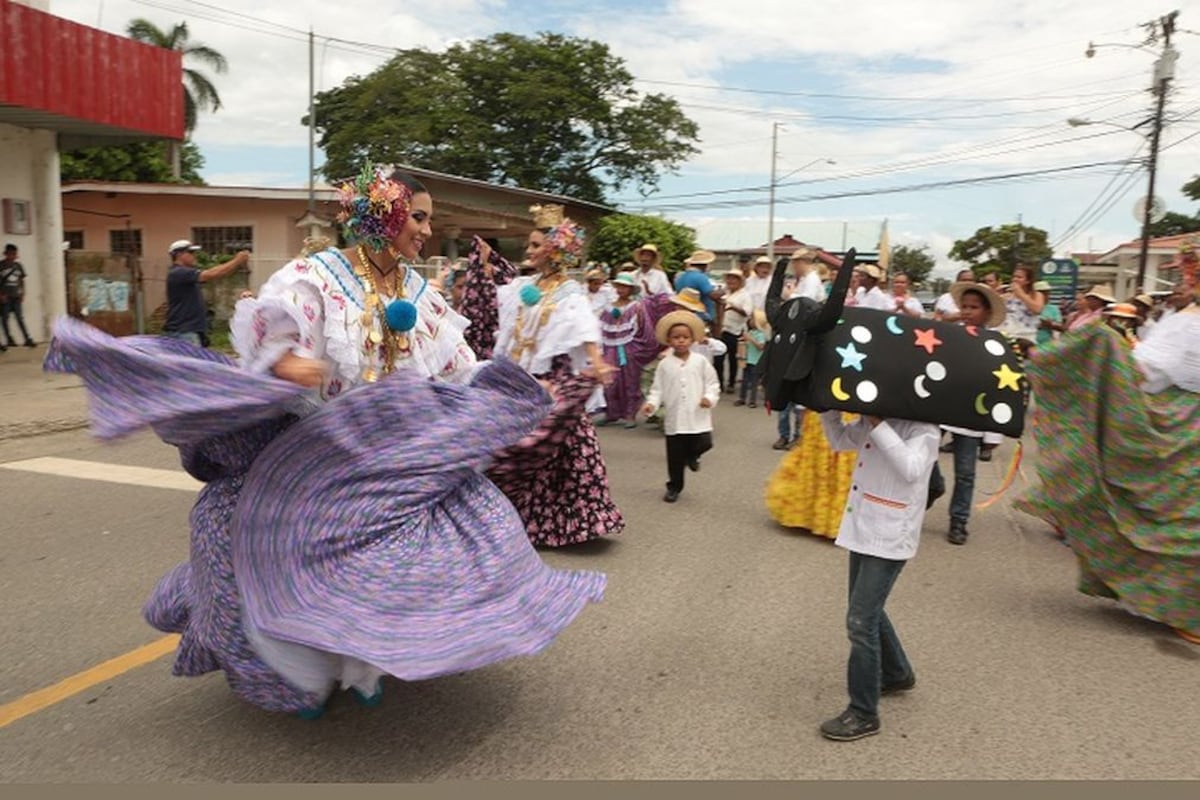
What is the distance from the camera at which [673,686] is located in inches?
146

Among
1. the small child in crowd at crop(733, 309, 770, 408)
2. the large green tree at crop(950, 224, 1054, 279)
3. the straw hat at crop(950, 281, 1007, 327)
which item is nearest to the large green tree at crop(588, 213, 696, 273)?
the small child in crowd at crop(733, 309, 770, 408)

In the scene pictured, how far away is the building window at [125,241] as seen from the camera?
76.5 ft

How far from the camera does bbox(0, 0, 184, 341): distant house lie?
1188 cm

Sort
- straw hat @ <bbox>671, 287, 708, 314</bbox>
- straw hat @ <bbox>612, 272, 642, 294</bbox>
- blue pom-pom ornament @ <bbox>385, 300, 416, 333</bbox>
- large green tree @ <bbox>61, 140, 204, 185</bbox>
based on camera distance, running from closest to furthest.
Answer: blue pom-pom ornament @ <bbox>385, 300, 416, 333</bbox> → straw hat @ <bbox>671, 287, 708, 314</bbox> → straw hat @ <bbox>612, 272, 642, 294</bbox> → large green tree @ <bbox>61, 140, 204, 185</bbox>

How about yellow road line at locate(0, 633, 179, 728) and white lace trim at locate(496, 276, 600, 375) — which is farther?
white lace trim at locate(496, 276, 600, 375)

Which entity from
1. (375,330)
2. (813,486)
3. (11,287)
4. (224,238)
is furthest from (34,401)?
(224,238)

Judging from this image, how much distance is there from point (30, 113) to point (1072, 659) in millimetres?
13778

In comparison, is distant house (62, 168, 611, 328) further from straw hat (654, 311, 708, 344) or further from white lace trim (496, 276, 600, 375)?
white lace trim (496, 276, 600, 375)

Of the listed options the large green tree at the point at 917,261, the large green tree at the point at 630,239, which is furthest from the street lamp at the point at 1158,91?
the large green tree at the point at 917,261

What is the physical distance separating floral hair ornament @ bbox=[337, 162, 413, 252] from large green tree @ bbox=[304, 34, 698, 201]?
133ft

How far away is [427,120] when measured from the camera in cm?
4219

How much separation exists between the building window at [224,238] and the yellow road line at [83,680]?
66.8 ft

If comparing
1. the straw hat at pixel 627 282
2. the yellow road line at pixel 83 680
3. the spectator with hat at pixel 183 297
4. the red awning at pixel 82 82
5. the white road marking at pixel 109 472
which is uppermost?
the red awning at pixel 82 82

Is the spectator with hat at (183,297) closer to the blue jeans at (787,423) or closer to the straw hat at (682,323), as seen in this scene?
the straw hat at (682,323)
